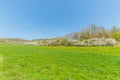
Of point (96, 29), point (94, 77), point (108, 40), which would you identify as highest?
point (96, 29)

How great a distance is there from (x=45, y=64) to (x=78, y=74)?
3440 mm

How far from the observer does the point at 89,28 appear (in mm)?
86688

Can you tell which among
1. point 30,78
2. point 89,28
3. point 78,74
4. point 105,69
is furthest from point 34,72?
point 89,28

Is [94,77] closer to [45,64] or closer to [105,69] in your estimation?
[105,69]

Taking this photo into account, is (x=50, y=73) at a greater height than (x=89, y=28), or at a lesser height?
lesser

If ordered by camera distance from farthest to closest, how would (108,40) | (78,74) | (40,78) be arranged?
(108,40)
(78,74)
(40,78)

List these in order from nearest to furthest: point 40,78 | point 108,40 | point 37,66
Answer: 1. point 40,78
2. point 37,66
3. point 108,40

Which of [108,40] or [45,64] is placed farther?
[108,40]

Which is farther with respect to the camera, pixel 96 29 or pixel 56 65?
pixel 96 29

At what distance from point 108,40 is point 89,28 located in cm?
3209

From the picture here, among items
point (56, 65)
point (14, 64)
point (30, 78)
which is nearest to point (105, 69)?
point (56, 65)

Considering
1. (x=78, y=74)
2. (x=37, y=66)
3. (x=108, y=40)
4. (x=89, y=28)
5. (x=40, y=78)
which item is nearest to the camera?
(x=40, y=78)

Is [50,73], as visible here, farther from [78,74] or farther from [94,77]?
[94,77]

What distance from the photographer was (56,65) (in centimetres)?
1450
